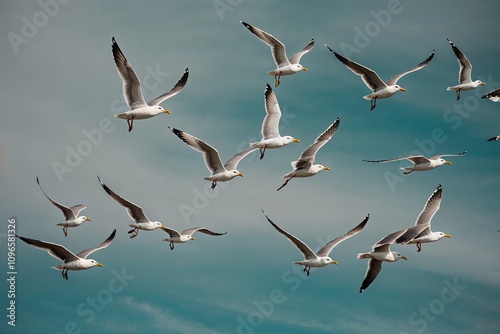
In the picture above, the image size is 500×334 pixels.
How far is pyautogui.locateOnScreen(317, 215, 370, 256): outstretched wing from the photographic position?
26.3 metres

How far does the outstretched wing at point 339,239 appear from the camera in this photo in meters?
26.3

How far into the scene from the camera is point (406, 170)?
93.0 feet

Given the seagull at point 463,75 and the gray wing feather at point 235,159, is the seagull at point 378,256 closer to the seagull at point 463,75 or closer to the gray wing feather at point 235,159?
the gray wing feather at point 235,159

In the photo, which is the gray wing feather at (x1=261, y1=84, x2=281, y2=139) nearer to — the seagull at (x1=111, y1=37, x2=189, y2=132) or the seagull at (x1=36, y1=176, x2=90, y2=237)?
the seagull at (x1=111, y1=37, x2=189, y2=132)

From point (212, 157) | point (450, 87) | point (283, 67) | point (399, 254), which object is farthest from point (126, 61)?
point (450, 87)

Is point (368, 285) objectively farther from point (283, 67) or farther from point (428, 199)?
point (283, 67)

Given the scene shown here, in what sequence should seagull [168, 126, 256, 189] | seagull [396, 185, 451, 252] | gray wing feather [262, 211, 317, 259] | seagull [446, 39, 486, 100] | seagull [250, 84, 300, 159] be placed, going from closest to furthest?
gray wing feather [262, 211, 317, 259]
seagull [168, 126, 256, 189]
seagull [250, 84, 300, 159]
seagull [396, 185, 451, 252]
seagull [446, 39, 486, 100]

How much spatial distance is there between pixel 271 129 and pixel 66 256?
732 cm

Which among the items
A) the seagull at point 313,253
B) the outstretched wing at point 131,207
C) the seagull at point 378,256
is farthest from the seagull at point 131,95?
the seagull at point 378,256

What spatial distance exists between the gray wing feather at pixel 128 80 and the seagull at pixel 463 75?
41.5 feet

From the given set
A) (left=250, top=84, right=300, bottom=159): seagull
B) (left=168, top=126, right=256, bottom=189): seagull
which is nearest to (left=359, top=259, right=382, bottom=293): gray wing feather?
(left=250, top=84, right=300, bottom=159): seagull

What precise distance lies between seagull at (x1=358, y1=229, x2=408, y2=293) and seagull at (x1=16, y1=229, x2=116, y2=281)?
Result: 8.01 meters

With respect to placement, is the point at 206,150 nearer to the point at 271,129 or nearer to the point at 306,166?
the point at 271,129

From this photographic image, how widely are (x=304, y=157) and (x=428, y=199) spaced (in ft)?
14.2
